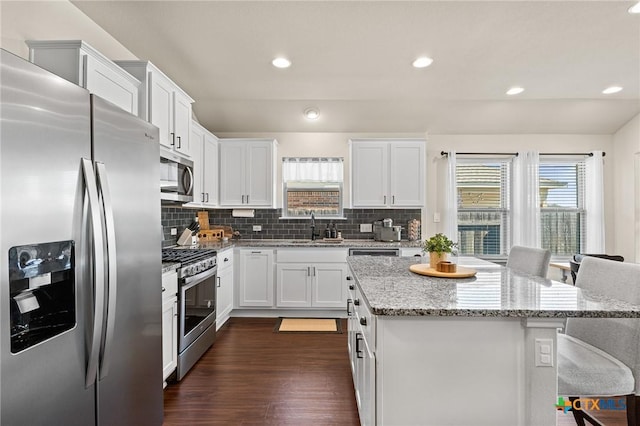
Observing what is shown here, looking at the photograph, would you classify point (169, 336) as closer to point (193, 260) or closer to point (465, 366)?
point (193, 260)

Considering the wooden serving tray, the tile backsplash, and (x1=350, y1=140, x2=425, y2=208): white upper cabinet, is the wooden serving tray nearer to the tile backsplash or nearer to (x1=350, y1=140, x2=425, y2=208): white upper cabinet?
(x1=350, y1=140, x2=425, y2=208): white upper cabinet

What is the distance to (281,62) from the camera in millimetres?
2912

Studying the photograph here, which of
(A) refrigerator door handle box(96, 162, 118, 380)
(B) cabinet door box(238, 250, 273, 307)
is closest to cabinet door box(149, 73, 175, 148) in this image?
(A) refrigerator door handle box(96, 162, 118, 380)

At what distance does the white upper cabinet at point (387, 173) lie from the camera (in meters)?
4.14

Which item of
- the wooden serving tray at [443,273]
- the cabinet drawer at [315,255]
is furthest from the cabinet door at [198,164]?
the wooden serving tray at [443,273]

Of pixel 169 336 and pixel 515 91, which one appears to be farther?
pixel 515 91

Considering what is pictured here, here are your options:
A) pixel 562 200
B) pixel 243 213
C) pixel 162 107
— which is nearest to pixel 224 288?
pixel 243 213

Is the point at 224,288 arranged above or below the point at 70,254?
below

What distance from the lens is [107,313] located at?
1229mm

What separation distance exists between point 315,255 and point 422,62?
238 cm

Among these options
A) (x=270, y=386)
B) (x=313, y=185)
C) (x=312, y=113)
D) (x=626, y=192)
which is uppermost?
(x=312, y=113)

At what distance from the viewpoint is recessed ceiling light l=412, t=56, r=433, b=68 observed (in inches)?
112

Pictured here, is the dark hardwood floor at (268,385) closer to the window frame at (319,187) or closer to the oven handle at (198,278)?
the oven handle at (198,278)

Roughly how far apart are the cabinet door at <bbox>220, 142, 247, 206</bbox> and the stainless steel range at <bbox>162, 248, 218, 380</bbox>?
1.26m
